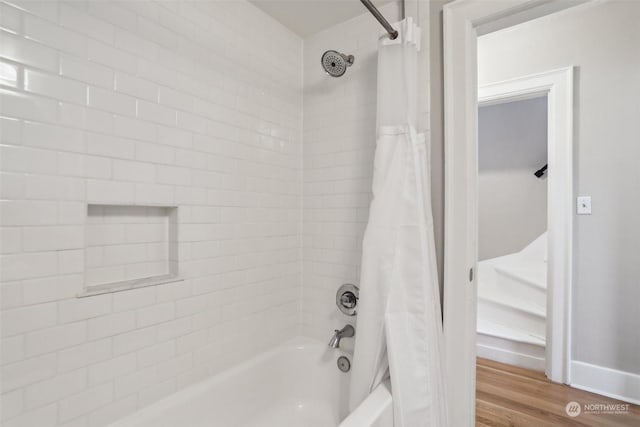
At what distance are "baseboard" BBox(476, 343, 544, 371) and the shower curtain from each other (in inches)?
64.5

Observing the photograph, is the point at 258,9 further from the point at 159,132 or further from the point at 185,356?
the point at 185,356

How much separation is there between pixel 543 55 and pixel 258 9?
205 cm

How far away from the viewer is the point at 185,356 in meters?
1.37

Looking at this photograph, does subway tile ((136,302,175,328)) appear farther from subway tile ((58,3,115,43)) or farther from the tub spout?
subway tile ((58,3,115,43))

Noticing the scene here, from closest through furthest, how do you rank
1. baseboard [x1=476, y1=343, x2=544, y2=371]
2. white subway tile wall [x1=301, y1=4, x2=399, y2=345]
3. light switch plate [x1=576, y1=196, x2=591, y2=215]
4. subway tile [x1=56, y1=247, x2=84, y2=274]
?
1. subway tile [x1=56, y1=247, x2=84, y2=274]
2. white subway tile wall [x1=301, y1=4, x2=399, y2=345]
3. light switch plate [x1=576, y1=196, x2=591, y2=215]
4. baseboard [x1=476, y1=343, x2=544, y2=371]

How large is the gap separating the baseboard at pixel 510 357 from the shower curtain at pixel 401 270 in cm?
164

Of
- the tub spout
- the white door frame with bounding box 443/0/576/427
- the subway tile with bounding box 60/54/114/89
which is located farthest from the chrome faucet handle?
the subway tile with bounding box 60/54/114/89

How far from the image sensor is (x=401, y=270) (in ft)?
4.36

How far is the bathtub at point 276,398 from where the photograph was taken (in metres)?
1.22

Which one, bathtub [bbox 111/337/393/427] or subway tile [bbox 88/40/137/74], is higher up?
subway tile [bbox 88/40/137/74]

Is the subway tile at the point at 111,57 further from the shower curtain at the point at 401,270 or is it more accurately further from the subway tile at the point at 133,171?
the shower curtain at the point at 401,270

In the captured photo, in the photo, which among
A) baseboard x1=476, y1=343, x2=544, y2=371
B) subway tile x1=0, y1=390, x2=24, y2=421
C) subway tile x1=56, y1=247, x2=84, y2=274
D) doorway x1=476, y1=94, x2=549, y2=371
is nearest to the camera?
subway tile x1=0, y1=390, x2=24, y2=421

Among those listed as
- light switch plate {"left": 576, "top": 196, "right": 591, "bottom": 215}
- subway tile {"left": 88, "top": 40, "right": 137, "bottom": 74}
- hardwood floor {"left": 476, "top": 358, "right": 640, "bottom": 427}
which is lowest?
hardwood floor {"left": 476, "top": 358, "right": 640, "bottom": 427}

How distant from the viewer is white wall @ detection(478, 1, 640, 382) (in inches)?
82.0
